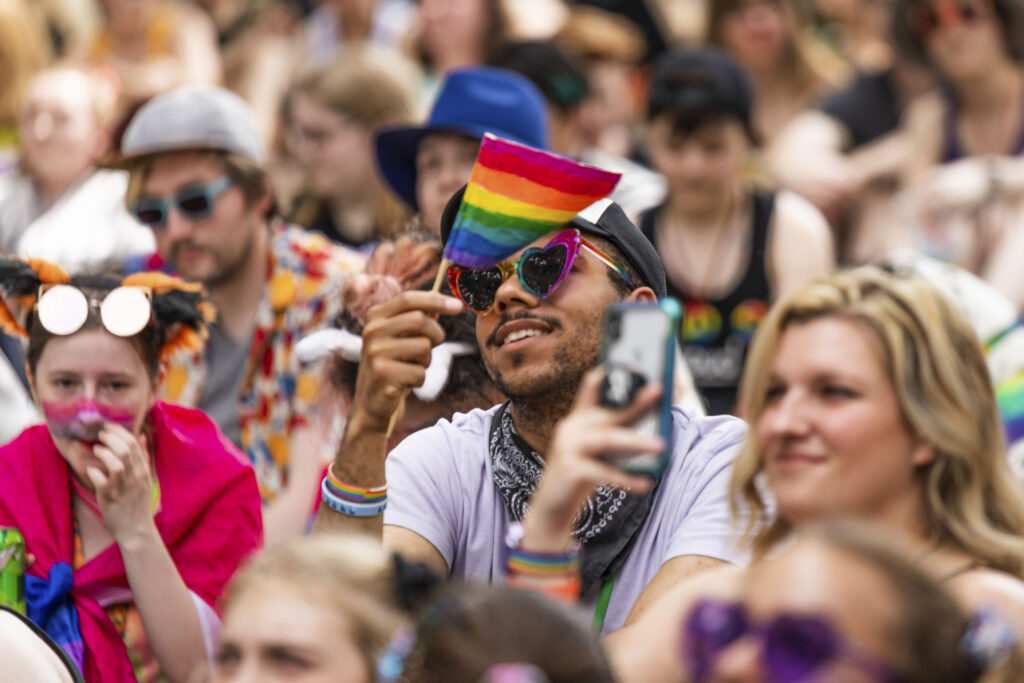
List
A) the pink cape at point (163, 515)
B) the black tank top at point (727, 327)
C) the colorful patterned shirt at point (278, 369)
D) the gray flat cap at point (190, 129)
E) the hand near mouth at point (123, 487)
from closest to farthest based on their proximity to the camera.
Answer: the hand near mouth at point (123, 487)
the pink cape at point (163, 515)
the colorful patterned shirt at point (278, 369)
the gray flat cap at point (190, 129)
the black tank top at point (727, 327)

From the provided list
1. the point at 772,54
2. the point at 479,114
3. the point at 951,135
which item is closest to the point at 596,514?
the point at 479,114

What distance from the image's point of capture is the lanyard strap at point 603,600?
8.93ft

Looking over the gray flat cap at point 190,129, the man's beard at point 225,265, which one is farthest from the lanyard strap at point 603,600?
the gray flat cap at point 190,129

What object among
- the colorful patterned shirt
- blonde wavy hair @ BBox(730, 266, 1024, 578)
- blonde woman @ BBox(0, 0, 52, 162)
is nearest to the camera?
blonde wavy hair @ BBox(730, 266, 1024, 578)

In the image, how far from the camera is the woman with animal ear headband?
297 centimetres

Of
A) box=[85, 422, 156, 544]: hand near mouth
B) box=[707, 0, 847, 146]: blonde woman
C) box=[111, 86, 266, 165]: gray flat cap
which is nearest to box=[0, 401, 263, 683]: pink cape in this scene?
box=[85, 422, 156, 544]: hand near mouth

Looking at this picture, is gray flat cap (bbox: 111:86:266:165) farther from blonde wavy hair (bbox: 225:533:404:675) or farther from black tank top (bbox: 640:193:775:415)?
blonde wavy hair (bbox: 225:533:404:675)

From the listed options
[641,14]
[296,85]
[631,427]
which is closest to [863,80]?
[641,14]

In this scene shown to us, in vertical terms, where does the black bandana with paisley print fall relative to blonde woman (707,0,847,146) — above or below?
above

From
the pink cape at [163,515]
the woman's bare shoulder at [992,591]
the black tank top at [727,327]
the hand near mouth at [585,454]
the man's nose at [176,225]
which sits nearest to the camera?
the hand near mouth at [585,454]

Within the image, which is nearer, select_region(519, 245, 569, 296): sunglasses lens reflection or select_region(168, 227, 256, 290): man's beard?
select_region(519, 245, 569, 296): sunglasses lens reflection

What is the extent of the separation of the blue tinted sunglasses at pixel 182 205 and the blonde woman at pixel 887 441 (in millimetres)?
2656

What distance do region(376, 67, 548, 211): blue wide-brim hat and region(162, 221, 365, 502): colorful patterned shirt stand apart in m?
0.45

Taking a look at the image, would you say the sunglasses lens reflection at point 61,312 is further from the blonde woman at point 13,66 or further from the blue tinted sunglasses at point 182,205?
the blonde woman at point 13,66
